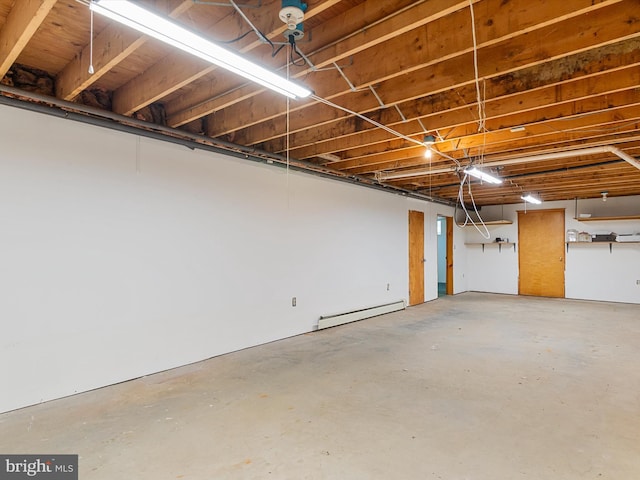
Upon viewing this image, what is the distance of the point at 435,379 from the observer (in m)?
3.26

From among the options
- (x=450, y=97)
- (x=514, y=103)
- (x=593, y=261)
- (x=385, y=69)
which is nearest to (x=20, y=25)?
(x=385, y=69)

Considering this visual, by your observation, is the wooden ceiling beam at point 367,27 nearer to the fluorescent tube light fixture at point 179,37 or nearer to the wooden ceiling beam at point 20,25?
the fluorescent tube light fixture at point 179,37

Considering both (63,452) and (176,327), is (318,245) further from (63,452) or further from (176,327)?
(63,452)

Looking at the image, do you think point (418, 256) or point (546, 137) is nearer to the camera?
point (546, 137)

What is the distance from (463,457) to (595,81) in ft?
9.19

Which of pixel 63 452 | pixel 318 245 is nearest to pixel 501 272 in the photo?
pixel 318 245

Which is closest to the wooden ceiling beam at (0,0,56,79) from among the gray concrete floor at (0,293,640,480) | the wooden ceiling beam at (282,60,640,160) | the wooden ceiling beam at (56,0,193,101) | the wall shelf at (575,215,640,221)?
the wooden ceiling beam at (56,0,193,101)

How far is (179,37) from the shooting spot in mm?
1545

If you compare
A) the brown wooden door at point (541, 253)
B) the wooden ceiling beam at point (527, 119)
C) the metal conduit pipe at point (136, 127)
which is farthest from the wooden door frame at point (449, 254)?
the wooden ceiling beam at point (527, 119)

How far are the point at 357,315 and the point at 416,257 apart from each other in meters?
2.39

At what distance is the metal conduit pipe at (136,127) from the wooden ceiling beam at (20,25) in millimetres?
429

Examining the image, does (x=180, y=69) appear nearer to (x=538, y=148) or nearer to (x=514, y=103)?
(x=514, y=103)

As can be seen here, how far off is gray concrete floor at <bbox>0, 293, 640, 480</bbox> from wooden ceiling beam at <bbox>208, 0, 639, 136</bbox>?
7.71 ft

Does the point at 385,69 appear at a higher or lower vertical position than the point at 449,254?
higher
